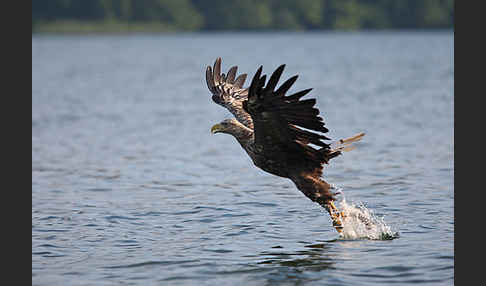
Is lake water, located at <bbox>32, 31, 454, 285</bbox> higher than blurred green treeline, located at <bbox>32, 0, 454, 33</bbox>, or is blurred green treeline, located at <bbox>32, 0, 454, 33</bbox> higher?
blurred green treeline, located at <bbox>32, 0, 454, 33</bbox>

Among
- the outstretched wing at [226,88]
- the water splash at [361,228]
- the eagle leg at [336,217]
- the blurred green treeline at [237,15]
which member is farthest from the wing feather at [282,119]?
the blurred green treeline at [237,15]

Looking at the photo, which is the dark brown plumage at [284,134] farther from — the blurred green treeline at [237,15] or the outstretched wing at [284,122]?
the blurred green treeline at [237,15]

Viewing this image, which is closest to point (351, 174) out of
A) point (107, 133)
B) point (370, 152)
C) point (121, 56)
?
point (370, 152)

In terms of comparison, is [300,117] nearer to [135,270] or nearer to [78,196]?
[135,270]

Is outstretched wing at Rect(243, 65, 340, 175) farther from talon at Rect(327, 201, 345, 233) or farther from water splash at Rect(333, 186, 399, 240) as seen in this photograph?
water splash at Rect(333, 186, 399, 240)

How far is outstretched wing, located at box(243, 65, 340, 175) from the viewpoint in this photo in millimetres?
7371

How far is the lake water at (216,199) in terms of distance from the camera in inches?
294

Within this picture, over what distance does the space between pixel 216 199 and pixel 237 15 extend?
81.3m

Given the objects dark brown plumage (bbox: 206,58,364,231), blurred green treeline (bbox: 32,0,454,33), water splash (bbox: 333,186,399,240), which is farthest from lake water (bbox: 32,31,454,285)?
blurred green treeline (bbox: 32,0,454,33)

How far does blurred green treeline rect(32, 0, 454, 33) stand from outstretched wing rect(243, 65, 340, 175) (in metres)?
75.7

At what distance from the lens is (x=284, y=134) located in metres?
7.82

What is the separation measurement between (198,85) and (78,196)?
70.4 ft

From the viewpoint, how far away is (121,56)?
55.8 meters

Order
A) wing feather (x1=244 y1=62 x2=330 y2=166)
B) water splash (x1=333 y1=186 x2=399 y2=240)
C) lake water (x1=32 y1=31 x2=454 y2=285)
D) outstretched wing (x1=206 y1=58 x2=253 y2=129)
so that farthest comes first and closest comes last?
outstretched wing (x1=206 y1=58 x2=253 y2=129), water splash (x1=333 y1=186 x2=399 y2=240), lake water (x1=32 y1=31 x2=454 y2=285), wing feather (x1=244 y1=62 x2=330 y2=166)
